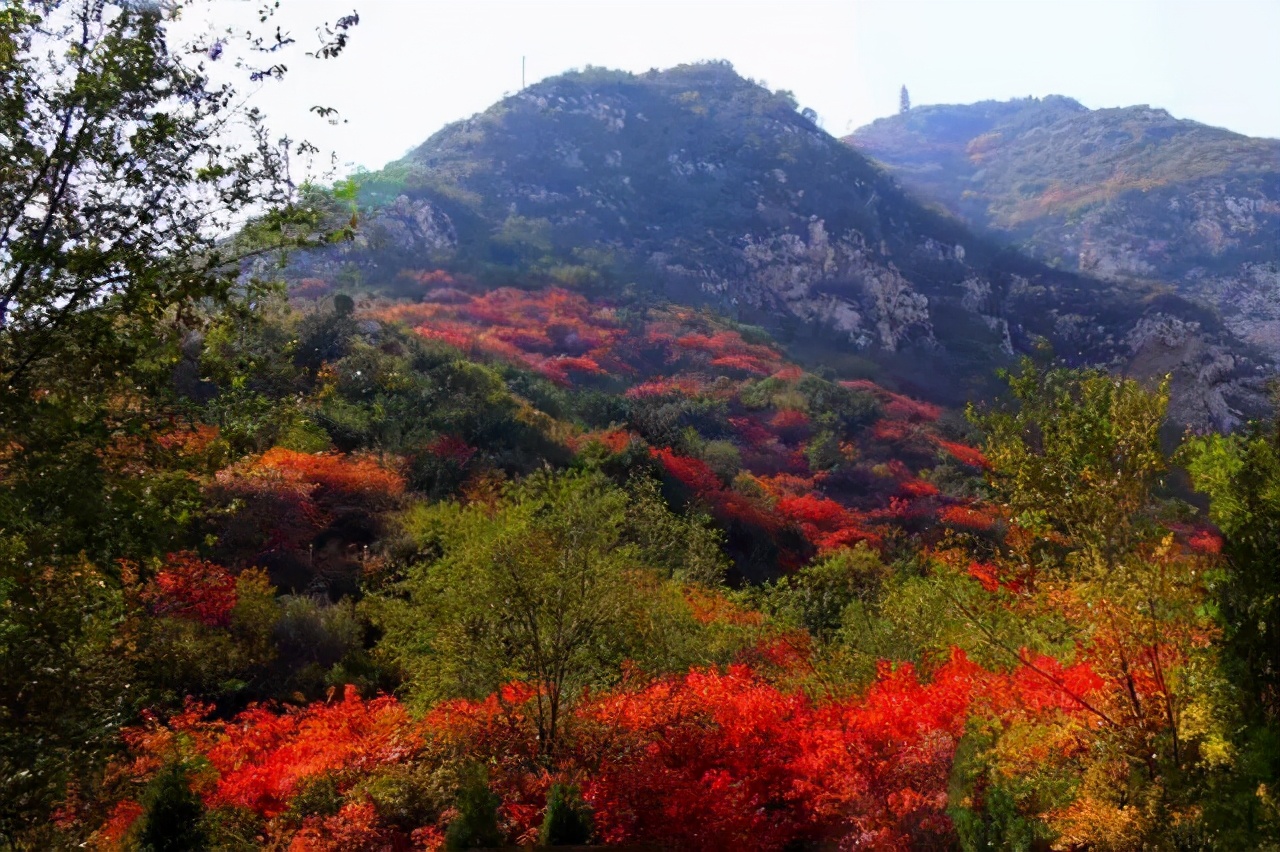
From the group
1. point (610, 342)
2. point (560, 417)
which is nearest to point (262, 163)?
point (560, 417)

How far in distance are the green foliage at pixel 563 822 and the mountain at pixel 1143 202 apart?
280 ft

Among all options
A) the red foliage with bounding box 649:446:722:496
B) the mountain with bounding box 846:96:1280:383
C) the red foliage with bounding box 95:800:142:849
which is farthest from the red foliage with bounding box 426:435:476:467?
the mountain with bounding box 846:96:1280:383

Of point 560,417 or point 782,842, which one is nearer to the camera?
point 782,842

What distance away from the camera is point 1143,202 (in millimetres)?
113062

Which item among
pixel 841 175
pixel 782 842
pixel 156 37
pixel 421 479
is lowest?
pixel 782 842

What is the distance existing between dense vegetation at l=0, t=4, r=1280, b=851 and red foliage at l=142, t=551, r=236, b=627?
113 mm

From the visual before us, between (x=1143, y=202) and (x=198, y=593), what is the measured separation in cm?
11825

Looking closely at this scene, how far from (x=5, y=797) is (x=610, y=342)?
202ft

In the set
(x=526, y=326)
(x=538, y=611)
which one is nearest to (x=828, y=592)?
(x=538, y=611)

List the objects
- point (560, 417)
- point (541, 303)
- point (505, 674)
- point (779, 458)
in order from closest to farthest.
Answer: point (505, 674) < point (560, 417) < point (779, 458) < point (541, 303)

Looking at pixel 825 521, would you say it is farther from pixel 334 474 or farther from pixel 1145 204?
pixel 1145 204

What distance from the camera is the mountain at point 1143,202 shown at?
324 ft

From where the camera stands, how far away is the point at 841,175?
108m

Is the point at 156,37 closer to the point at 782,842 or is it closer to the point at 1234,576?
the point at 1234,576
